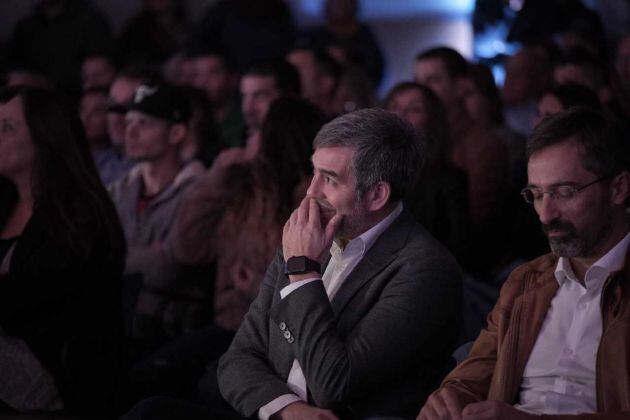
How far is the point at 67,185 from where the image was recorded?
364 cm

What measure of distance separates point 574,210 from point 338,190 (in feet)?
2.18

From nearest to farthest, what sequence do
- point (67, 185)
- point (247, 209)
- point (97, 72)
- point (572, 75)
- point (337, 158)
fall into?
point (337, 158) → point (67, 185) → point (247, 209) → point (572, 75) → point (97, 72)

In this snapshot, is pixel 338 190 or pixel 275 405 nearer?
pixel 275 405

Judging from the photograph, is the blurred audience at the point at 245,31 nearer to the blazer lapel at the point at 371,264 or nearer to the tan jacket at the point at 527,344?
the blazer lapel at the point at 371,264

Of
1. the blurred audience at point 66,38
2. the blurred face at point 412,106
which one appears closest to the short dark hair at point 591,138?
the blurred face at point 412,106

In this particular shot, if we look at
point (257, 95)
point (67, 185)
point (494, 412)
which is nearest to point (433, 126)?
point (257, 95)

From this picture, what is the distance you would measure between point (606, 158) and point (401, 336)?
689mm

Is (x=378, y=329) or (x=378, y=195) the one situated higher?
(x=378, y=195)

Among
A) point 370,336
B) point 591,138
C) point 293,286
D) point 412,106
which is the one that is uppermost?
point 591,138

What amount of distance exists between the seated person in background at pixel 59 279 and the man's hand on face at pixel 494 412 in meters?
1.50

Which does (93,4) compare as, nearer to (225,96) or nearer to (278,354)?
(225,96)

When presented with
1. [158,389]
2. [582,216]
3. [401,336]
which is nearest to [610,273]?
[582,216]

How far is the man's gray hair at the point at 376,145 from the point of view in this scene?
9.75 ft

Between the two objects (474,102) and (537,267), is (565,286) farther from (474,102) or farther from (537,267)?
(474,102)
